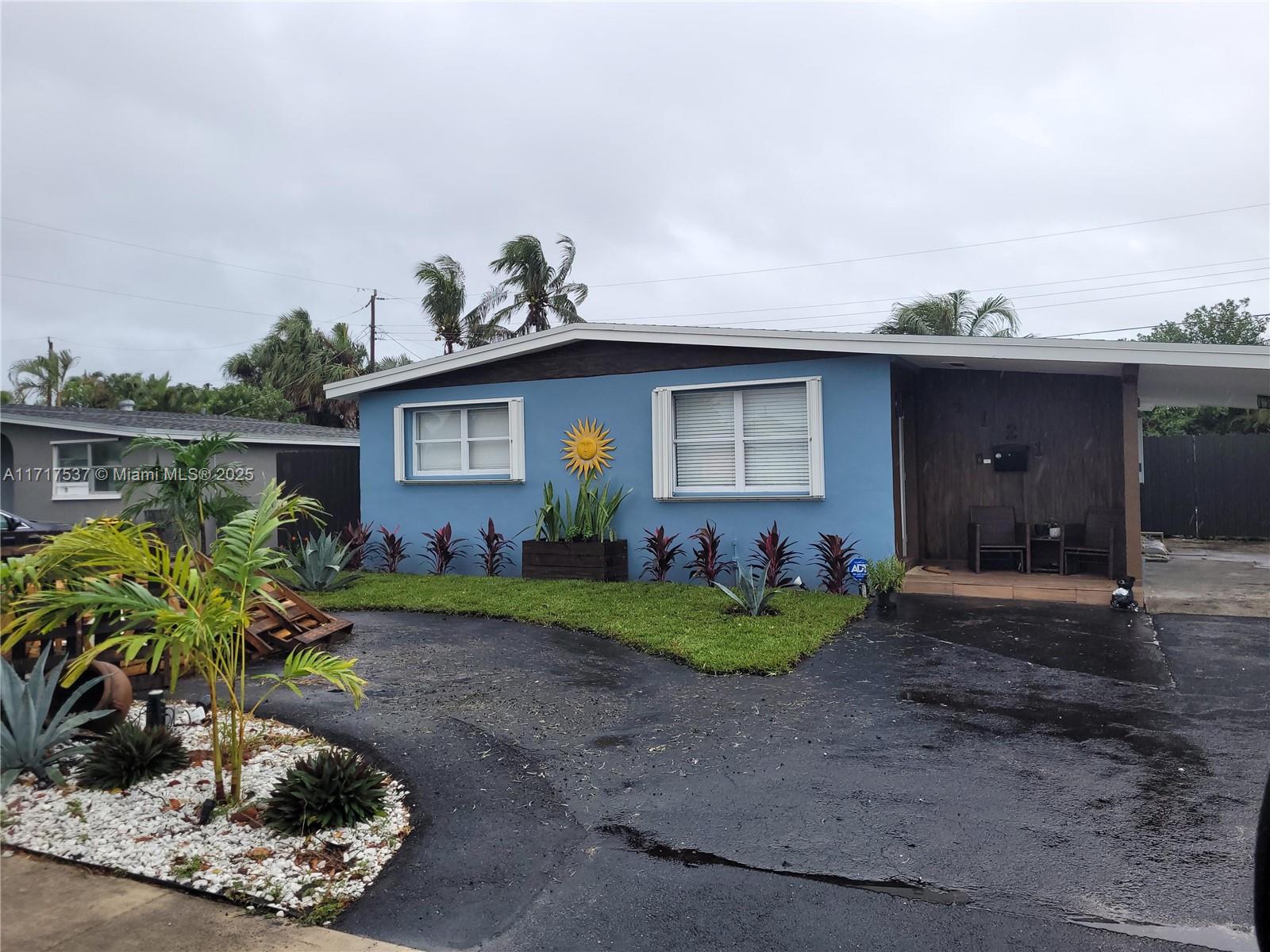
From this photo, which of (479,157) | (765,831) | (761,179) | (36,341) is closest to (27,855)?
(765,831)

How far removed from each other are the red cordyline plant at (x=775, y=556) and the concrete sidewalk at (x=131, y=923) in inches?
273

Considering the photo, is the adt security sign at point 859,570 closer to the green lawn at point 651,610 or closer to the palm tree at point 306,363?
the green lawn at point 651,610

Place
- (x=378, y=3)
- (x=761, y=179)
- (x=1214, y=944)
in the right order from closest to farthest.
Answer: (x=1214, y=944)
(x=378, y=3)
(x=761, y=179)

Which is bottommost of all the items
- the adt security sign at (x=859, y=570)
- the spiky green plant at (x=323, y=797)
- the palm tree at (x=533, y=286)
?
the spiky green plant at (x=323, y=797)

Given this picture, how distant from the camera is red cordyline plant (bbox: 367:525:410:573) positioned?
39.1 ft

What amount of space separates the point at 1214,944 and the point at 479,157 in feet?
51.5

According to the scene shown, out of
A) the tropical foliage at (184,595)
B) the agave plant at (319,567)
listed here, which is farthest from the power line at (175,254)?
the agave plant at (319,567)

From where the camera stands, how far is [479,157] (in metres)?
15.6

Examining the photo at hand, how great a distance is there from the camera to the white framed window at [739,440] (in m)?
9.62

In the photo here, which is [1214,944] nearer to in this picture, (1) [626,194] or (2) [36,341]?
(1) [626,194]

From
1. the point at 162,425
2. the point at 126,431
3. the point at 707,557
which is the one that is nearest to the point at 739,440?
the point at 707,557

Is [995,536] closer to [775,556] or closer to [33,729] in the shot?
[775,556]

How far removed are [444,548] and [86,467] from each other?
33.1ft

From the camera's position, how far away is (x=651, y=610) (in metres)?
8.24
